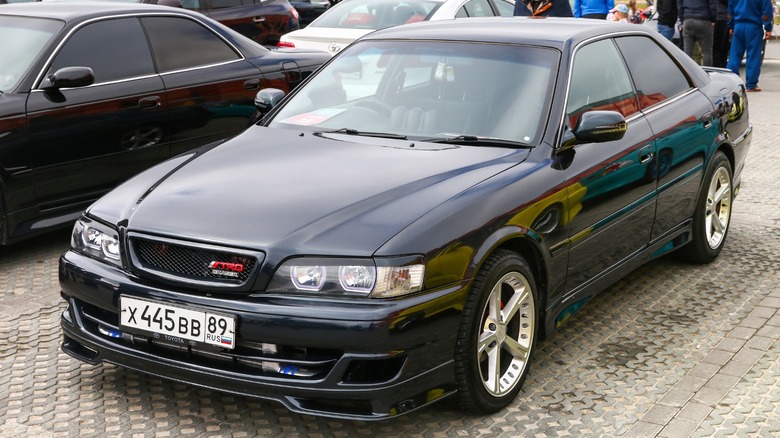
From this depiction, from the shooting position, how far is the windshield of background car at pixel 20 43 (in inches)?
270

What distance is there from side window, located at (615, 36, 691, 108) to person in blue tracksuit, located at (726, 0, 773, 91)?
33.2 feet

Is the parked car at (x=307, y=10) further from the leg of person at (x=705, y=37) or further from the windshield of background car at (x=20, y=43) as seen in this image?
the windshield of background car at (x=20, y=43)

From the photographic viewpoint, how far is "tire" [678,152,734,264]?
639 centimetres

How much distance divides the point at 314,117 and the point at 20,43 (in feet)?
8.92

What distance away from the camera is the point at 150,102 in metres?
7.38

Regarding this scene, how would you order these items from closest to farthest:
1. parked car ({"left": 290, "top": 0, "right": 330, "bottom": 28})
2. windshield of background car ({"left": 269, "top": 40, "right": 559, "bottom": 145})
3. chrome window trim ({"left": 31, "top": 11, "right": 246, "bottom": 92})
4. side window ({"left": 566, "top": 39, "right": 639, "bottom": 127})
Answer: windshield of background car ({"left": 269, "top": 40, "right": 559, "bottom": 145}), side window ({"left": 566, "top": 39, "right": 639, "bottom": 127}), chrome window trim ({"left": 31, "top": 11, "right": 246, "bottom": 92}), parked car ({"left": 290, "top": 0, "right": 330, "bottom": 28})

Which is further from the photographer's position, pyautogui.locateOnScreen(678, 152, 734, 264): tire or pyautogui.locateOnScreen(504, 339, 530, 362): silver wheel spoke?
pyautogui.locateOnScreen(678, 152, 734, 264): tire

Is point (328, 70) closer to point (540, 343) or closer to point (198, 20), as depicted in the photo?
point (540, 343)

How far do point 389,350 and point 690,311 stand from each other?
262 centimetres

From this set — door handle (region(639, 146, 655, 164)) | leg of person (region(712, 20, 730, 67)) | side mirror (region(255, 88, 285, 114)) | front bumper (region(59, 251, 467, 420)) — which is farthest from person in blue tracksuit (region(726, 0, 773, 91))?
front bumper (region(59, 251, 467, 420))

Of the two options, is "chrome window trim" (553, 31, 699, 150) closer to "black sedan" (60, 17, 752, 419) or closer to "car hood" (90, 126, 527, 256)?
"black sedan" (60, 17, 752, 419)

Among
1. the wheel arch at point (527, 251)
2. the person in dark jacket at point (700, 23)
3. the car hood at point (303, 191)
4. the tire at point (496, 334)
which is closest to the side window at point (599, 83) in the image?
the car hood at point (303, 191)

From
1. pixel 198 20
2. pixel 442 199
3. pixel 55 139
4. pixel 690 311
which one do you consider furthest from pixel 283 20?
pixel 442 199

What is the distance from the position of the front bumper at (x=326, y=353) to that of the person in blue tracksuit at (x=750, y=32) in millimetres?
13131
